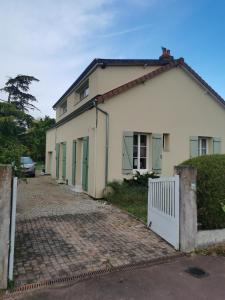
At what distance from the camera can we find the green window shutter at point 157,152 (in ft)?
37.1

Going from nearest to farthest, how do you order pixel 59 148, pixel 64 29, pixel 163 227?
pixel 163 227 < pixel 64 29 < pixel 59 148

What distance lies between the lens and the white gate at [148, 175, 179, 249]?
5.07 metres

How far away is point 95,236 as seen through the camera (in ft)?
18.7

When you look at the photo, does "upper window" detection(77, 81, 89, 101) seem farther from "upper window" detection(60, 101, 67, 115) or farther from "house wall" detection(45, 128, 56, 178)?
"house wall" detection(45, 128, 56, 178)

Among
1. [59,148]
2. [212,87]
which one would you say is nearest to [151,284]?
[212,87]

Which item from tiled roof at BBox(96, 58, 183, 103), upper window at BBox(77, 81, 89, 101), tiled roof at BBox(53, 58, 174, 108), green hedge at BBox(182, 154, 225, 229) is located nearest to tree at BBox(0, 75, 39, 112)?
upper window at BBox(77, 81, 89, 101)

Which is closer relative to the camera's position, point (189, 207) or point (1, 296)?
point (1, 296)

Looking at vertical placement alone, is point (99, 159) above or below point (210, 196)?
above

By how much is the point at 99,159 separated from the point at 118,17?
5313mm

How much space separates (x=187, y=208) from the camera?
16.4 ft

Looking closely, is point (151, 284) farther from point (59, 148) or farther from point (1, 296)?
point (59, 148)

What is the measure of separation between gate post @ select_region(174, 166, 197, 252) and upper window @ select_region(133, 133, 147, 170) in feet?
20.2

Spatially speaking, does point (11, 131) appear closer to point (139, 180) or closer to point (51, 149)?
point (139, 180)

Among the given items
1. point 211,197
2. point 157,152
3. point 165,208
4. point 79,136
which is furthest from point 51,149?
point 211,197
